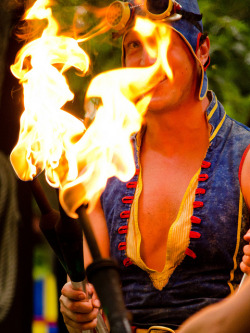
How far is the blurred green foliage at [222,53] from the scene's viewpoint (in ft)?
15.8

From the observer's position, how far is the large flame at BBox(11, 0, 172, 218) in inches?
97.7

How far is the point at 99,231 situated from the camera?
3.57m

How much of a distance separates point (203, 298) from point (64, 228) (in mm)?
1145

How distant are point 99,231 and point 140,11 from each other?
1.11m

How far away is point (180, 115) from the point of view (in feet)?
11.6

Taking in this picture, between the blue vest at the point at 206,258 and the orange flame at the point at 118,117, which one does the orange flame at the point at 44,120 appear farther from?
the blue vest at the point at 206,258

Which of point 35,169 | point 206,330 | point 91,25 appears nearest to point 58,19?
point 91,25

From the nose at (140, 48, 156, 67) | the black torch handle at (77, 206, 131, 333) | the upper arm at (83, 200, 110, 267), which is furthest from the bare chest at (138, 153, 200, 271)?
the black torch handle at (77, 206, 131, 333)

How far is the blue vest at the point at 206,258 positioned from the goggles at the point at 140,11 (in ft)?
2.35

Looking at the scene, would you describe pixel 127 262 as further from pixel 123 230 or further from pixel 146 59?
pixel 146 59

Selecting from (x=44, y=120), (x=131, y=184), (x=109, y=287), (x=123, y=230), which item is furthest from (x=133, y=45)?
(x=109, y=287)

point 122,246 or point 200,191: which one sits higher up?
point 200,191

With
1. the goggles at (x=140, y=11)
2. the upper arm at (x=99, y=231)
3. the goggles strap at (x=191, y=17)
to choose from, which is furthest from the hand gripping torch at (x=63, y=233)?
the goggles strap at (x=191, y=17)

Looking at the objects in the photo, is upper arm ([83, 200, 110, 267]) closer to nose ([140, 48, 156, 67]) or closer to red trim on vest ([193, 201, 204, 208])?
red trim on vest ([193, 201, 204, 208])
